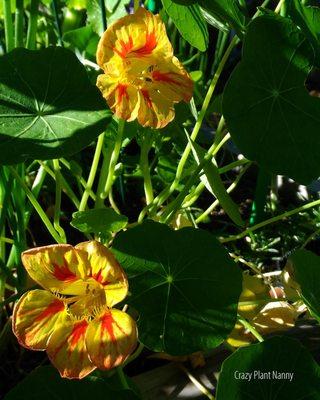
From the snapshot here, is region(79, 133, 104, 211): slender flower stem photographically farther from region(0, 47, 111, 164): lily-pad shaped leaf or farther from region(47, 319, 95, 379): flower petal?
region(47, 319, 95, 379): flower petal

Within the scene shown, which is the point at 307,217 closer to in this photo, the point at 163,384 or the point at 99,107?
the point at 163,384

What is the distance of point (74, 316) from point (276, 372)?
0.29m

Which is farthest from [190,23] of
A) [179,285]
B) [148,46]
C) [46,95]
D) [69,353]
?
[69,353]

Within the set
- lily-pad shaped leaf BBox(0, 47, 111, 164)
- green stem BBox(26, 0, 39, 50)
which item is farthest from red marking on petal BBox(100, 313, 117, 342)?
green stem BBox(26, 0, 39, 50)

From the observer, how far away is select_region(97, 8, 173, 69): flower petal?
0.78m

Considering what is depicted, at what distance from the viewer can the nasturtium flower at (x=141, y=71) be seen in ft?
2.60

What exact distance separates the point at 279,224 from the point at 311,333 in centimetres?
41

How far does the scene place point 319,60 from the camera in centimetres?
90

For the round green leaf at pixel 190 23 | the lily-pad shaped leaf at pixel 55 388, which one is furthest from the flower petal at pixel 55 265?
the round green leaf at pixel 190 23

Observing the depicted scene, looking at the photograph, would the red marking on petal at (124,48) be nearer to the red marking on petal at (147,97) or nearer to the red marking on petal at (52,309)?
the red marking on petal at (147,97)

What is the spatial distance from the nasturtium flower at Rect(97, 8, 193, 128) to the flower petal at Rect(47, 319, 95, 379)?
0.30m

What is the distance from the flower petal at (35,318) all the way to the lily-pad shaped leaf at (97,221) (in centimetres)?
11

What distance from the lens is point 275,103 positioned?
908mm

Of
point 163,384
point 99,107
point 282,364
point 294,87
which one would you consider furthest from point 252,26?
point 163,384
